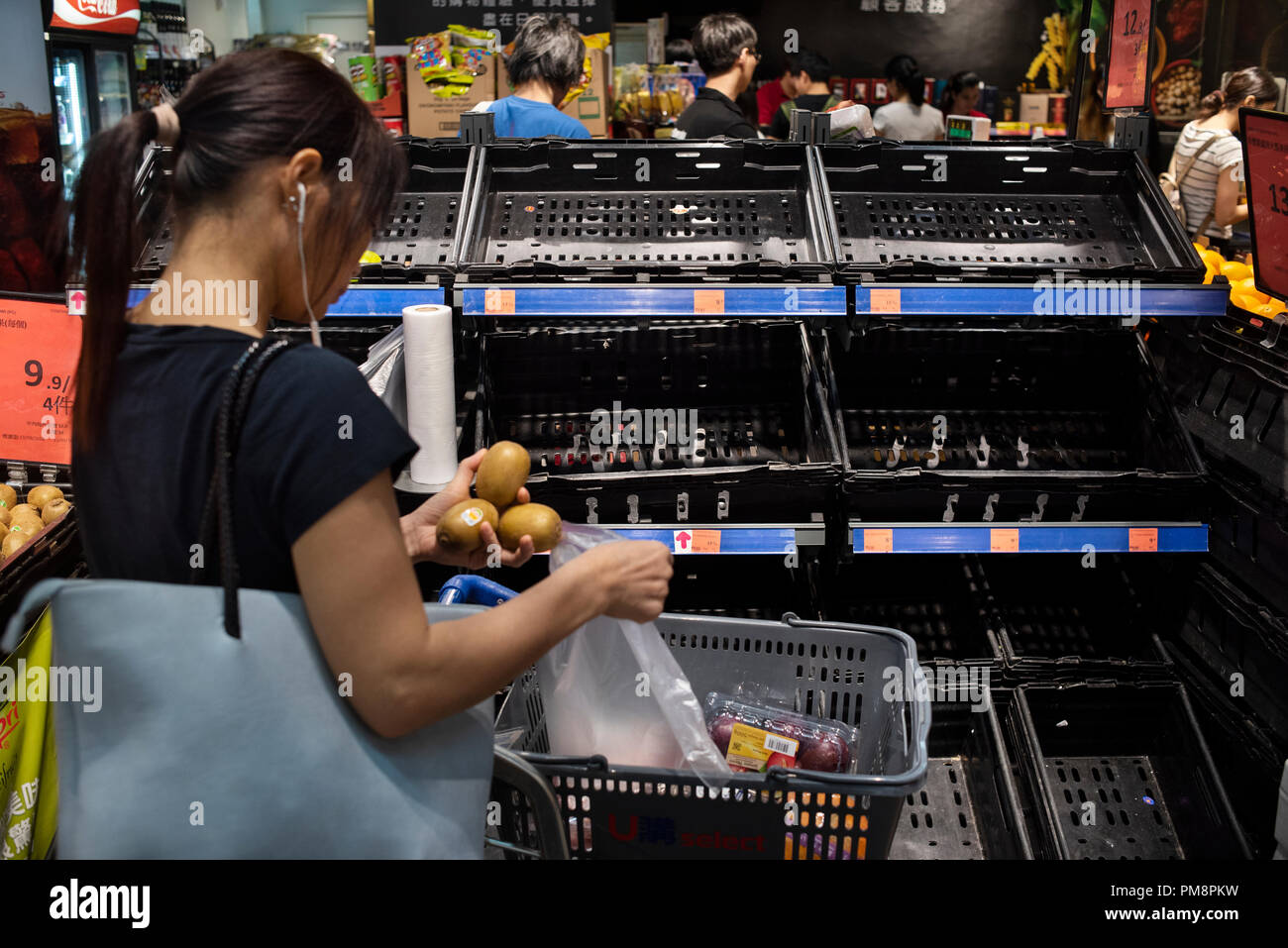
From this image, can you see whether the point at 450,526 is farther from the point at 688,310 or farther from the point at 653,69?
the point at 653,69

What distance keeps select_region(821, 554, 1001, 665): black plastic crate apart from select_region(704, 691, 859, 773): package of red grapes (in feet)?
2.91

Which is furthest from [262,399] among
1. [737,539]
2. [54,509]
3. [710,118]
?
[710,118]

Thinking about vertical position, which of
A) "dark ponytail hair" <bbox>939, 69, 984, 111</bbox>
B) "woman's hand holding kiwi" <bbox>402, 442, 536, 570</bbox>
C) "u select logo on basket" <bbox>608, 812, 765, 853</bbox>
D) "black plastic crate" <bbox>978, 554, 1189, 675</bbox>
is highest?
"dark ponytail hair" <bbox>939, 69, 984, 111</bbox>

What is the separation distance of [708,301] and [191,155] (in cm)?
144

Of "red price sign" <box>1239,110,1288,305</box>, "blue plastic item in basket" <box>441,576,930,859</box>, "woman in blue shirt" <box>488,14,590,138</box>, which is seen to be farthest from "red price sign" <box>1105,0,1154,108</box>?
"blue plastic item in basket" <box>441,576,930,859</box>

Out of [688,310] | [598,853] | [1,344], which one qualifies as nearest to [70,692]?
[598,853]

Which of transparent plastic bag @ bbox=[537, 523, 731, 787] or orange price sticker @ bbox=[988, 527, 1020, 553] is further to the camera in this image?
orange price sticker @ bbox=[988, 527, 1020, 553]

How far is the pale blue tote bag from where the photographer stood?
1.06m

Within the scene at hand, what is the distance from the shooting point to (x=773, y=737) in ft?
5.83

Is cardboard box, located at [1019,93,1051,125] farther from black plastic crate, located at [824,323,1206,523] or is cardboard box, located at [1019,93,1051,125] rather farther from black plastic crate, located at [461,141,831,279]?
black plastic crate, located at [461,141,831,279]

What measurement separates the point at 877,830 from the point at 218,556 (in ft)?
3.36

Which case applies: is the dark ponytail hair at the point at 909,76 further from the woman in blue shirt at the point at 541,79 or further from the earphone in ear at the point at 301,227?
the earphone in ear at the point at 301,227

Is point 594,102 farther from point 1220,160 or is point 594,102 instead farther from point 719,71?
point 1220,160
